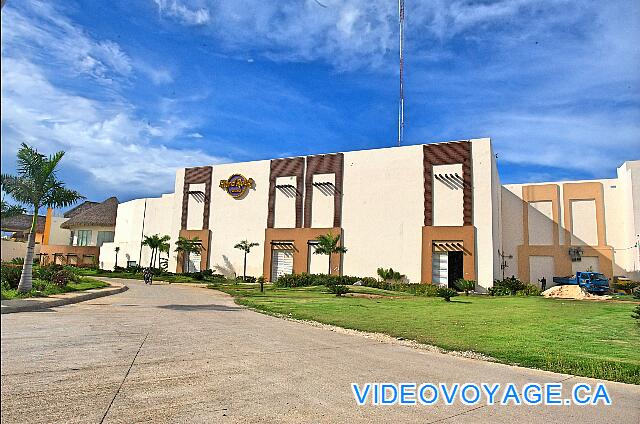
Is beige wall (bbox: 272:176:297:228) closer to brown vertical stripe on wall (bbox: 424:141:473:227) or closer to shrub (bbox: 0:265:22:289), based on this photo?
brown vertical stripe on wall (bbox: 424:141:473:227)

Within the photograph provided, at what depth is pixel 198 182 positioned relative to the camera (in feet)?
188

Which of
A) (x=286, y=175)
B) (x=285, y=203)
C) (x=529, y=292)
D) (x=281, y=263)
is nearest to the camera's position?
(x=529, y=292)

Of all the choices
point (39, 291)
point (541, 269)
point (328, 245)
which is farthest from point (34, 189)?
point (541, 269)

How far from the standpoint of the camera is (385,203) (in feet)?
147

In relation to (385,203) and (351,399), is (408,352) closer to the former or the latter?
(351,399)

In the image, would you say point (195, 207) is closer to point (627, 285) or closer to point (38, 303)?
point (38, 303)

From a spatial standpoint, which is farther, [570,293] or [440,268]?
[440,268]

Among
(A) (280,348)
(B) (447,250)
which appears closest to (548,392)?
(A) (280,348)

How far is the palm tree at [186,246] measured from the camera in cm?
5400

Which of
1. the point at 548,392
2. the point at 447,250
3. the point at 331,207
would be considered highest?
the point at 331,207

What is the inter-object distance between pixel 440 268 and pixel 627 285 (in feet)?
48.6

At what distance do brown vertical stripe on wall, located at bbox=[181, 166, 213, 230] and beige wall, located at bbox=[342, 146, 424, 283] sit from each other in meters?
18.3

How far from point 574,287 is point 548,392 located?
3004cm

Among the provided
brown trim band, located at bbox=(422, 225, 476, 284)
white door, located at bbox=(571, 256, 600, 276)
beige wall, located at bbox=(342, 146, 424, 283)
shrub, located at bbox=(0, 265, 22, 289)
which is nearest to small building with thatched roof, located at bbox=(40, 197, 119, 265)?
beige wall, located at bbox=(342, 146, 424, 283)
